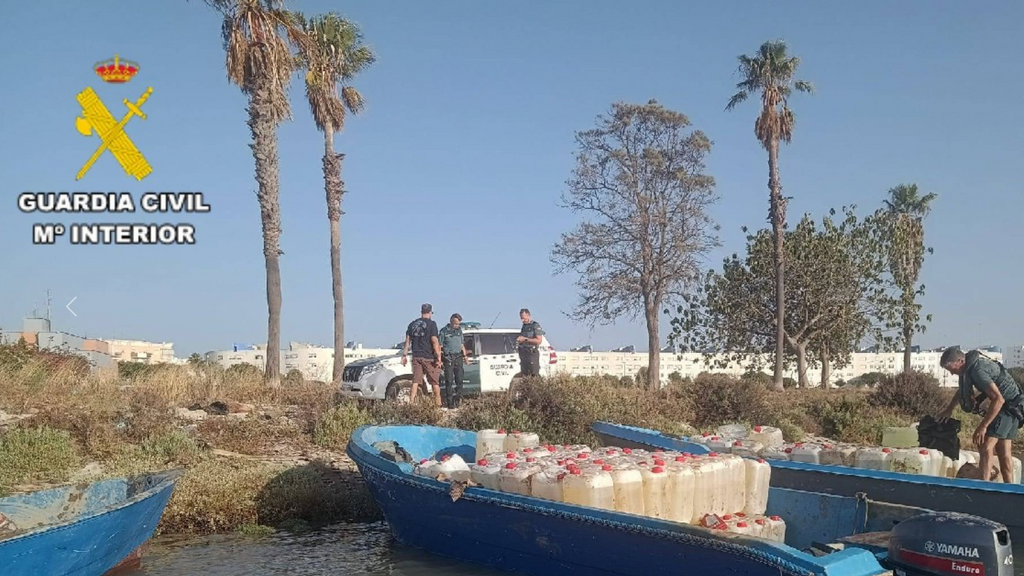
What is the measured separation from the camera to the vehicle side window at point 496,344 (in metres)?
18.7

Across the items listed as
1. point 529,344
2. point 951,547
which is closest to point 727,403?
point 529,344

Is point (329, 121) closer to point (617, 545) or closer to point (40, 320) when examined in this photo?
point (40, 320)

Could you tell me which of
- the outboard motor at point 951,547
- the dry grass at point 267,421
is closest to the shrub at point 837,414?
the dry grass at point 267,421

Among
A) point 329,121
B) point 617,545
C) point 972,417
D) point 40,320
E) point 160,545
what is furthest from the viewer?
point 40,320

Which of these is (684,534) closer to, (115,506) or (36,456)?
(115,506)

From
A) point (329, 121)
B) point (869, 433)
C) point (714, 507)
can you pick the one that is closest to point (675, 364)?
point (329, 121)

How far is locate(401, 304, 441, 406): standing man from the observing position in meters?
15.6

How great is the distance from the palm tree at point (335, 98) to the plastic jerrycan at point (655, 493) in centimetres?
1974

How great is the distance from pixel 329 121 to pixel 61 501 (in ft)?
65.3

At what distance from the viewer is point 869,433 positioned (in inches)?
701

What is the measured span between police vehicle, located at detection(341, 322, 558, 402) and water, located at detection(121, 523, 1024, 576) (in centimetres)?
660

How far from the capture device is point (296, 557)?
30.1 ft

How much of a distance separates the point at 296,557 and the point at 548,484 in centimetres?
336

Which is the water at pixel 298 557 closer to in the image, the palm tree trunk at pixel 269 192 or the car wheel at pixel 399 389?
the car wheel at pixel 399 389
